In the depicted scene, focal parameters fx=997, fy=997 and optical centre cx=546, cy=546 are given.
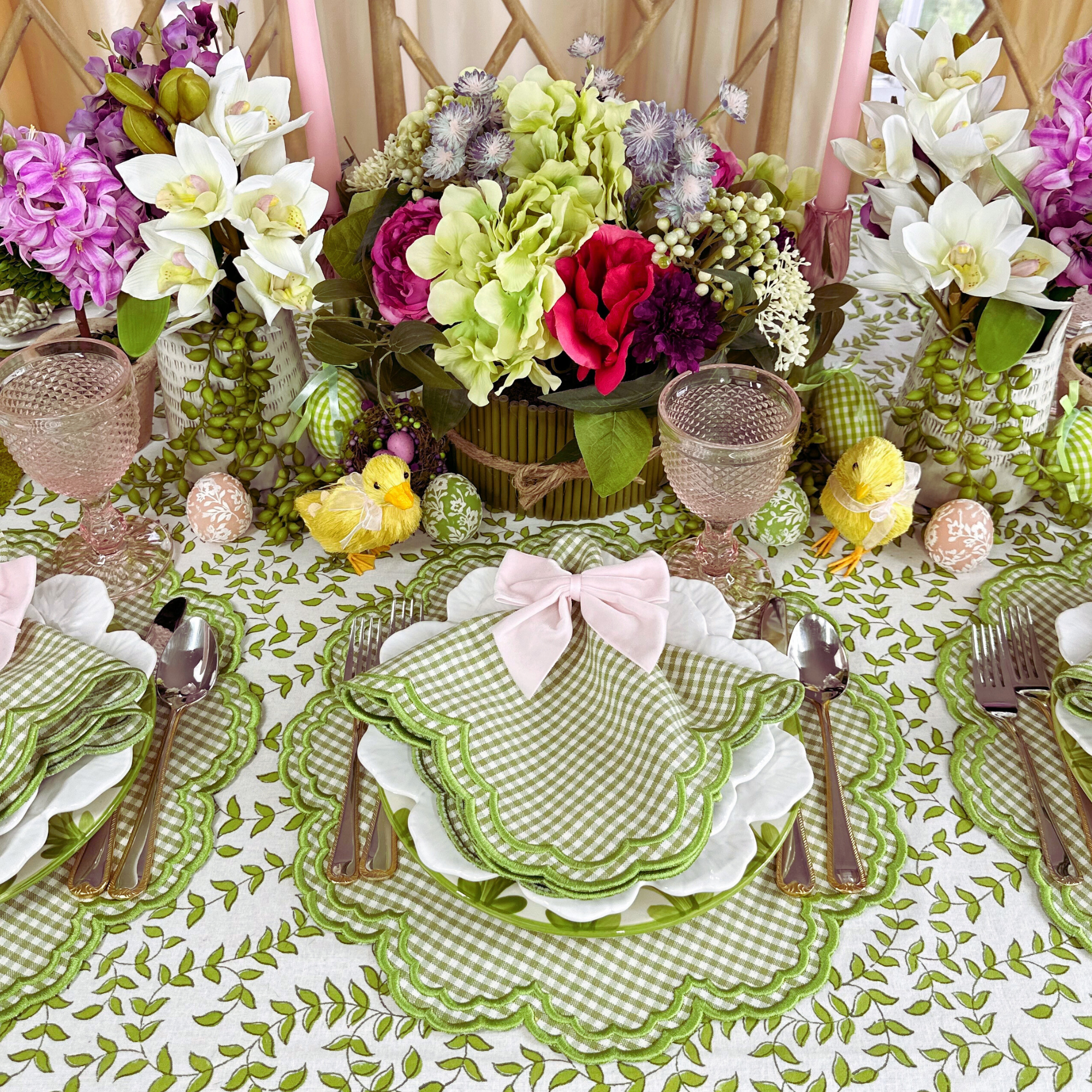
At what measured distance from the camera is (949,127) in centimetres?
80

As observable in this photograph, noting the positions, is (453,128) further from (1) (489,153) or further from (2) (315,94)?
(2) (315,94)

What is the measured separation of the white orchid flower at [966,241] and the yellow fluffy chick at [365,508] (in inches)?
17.5

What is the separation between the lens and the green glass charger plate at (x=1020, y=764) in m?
0.64

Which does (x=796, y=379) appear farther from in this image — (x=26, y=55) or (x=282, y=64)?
(x=26, y=55)

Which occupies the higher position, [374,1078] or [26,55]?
[26,55]

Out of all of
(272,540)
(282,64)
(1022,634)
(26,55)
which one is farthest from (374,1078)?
(26,55)

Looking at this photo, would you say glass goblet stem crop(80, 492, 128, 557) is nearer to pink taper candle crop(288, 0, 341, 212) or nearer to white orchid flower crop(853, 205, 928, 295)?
pink taper candle crop(288, 0, 341, 212)

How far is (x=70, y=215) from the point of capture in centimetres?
73


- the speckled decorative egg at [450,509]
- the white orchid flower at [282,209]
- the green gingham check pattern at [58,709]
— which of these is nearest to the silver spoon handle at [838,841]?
the speckled decorative egg at [450,509]

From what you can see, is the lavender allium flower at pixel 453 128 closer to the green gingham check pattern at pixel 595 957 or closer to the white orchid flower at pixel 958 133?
the white orchid flower at pixel 958 133

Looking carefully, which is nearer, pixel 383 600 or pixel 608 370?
pixel 608 370

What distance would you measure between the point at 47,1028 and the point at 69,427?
16.0 inches

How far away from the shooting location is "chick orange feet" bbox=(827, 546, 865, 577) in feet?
2.88

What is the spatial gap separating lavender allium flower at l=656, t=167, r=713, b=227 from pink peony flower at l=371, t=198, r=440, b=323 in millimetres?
170
